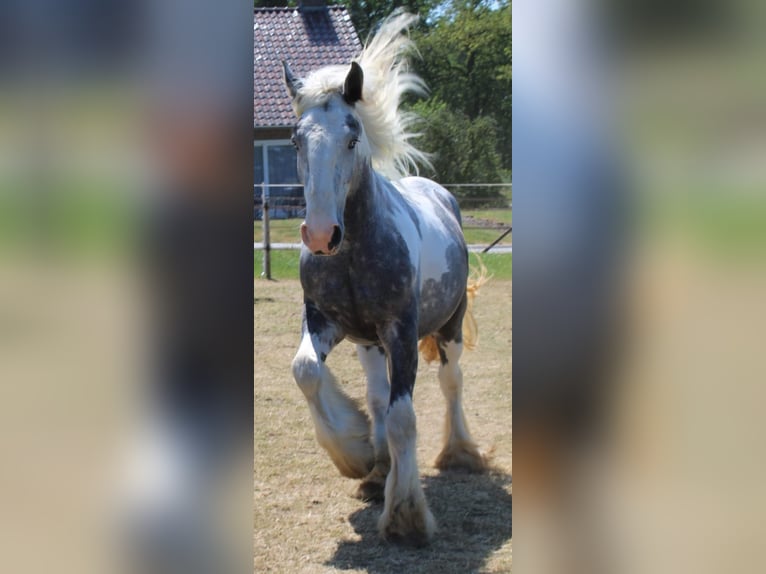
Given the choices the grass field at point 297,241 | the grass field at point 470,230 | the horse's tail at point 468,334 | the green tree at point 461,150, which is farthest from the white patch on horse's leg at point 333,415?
the green tree at point 461,150

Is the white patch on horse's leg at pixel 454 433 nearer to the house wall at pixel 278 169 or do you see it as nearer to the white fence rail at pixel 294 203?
the white fence rail at pixel 294 203

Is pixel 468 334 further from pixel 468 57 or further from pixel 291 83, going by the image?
pixel 468 57

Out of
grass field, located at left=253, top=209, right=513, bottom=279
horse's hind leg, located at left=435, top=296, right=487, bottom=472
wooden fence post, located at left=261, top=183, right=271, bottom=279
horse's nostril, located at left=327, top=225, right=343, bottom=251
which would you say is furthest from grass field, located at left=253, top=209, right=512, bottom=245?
horse's nostril, located at left=327, top=225, right=343, bottom=251

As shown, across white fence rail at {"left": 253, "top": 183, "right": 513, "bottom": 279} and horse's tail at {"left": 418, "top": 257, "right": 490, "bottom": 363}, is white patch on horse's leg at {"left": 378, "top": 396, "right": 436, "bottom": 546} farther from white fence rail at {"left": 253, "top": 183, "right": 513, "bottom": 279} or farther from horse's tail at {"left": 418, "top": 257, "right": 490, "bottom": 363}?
white fence rail at {"left": 253, "top": 183, "right": 513, "bottom": 279}

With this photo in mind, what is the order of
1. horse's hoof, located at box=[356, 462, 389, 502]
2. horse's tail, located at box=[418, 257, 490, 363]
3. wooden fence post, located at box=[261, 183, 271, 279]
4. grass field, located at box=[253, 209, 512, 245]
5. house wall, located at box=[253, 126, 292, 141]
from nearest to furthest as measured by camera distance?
horse's hoof, located at box=[356, 462, 389, 502] → horse's tail, located at box=[418, 257, 490, 363] → wooden fence post, located at box=[261, 183, 271, 279] → grass field, located at box=[253, 209, 512, 245] → house wall, located at box=[253, 126, 292, 141]

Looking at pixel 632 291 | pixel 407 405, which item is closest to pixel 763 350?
pixel 632 291

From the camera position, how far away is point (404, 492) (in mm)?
2711

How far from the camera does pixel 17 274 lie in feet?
2.56

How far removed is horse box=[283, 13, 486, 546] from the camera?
7.95 feet

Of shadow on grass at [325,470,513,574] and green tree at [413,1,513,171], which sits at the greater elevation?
green tree at [413,1,513,171]

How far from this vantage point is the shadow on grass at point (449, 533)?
2588 mm

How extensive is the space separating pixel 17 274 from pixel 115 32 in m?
0.29

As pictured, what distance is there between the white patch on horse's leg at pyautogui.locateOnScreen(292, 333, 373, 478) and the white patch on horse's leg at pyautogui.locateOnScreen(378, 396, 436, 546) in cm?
30

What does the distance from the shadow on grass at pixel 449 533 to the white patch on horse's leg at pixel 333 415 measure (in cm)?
25
